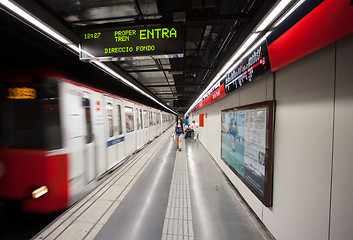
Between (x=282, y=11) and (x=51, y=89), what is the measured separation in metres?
3.09

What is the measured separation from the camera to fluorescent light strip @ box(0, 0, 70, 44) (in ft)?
4.09

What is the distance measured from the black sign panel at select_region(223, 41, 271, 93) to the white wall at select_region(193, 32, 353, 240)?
19 centimetres

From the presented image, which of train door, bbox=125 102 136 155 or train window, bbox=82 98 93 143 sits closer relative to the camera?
train window, bbox=82 98 93 143

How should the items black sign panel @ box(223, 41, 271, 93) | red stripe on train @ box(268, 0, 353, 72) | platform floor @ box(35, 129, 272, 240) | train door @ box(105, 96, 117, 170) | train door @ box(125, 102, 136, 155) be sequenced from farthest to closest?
train door @ box(125, 102, 136, 155) < train door @ box(105, 96, 117, 170) < platform floor @ box(35, 129, 272, 240) < black sign panel @ box(223, 41, 271, 93) < red stripe on train @ box(268, 0, 353, 72)

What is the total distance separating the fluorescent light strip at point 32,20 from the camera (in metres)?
1.25

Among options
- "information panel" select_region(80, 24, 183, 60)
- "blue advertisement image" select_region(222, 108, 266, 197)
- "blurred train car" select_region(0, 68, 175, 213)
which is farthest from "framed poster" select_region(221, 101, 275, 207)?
"blurred train car" select_region(0, 68, 175, 213)

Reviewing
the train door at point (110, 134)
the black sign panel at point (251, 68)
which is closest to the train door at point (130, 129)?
the train door at point (110, 134)

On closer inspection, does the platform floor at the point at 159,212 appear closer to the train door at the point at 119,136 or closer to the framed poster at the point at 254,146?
the framed poster at the point at 254,146

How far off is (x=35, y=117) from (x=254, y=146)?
131 inches

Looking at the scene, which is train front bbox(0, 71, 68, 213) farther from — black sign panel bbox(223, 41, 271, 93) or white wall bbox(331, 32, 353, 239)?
white wall bbox(331, 32, 353, 239)

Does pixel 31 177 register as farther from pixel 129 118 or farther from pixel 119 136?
pixel 129 118

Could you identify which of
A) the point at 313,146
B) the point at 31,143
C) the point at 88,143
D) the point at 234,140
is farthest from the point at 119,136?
the point at 313,146

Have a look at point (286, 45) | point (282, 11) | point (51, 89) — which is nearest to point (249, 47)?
point (282, 11)

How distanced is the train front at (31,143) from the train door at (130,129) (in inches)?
100
